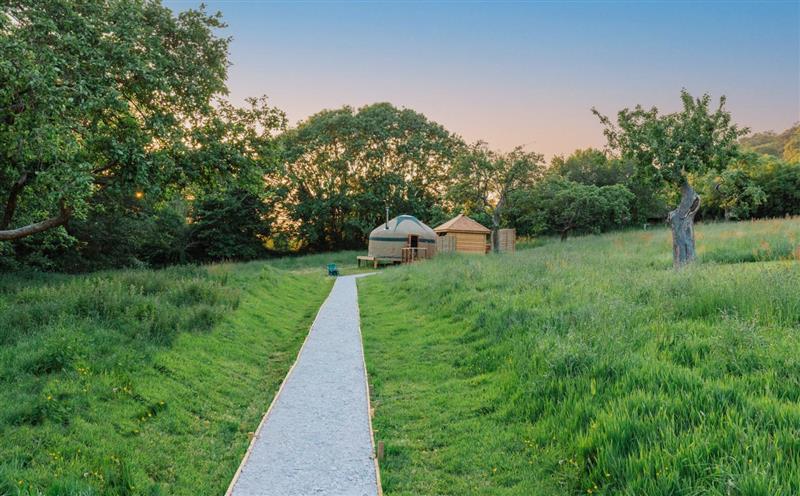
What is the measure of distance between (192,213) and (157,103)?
31.8 meters

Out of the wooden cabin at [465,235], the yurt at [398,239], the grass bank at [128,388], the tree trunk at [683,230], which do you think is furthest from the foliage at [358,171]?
the grass bank at [128,388]

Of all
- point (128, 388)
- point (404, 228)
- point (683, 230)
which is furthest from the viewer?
point (404, 228)

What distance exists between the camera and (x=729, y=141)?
14.7m

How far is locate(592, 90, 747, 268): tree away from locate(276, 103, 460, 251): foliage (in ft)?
92.1

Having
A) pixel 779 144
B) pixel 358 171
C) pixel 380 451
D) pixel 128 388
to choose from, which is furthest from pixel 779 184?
pixel 128 388

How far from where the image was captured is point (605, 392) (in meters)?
4.68

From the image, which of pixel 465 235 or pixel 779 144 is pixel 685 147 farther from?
pixel 779 144

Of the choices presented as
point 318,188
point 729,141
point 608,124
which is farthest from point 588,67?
point 318,188

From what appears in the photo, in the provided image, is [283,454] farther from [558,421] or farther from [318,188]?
[318,188]

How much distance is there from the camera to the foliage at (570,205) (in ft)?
120

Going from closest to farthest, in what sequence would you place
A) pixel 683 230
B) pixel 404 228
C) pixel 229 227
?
pixel 683 230, pixel 404 228, pixel 229 227

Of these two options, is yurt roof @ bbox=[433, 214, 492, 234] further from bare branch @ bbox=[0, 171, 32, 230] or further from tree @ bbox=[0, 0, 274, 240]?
bare branch @ bbox=[0, 171, 32, 230]

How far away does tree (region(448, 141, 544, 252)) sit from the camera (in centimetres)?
3269

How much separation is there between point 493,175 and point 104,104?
27296 millimetres
